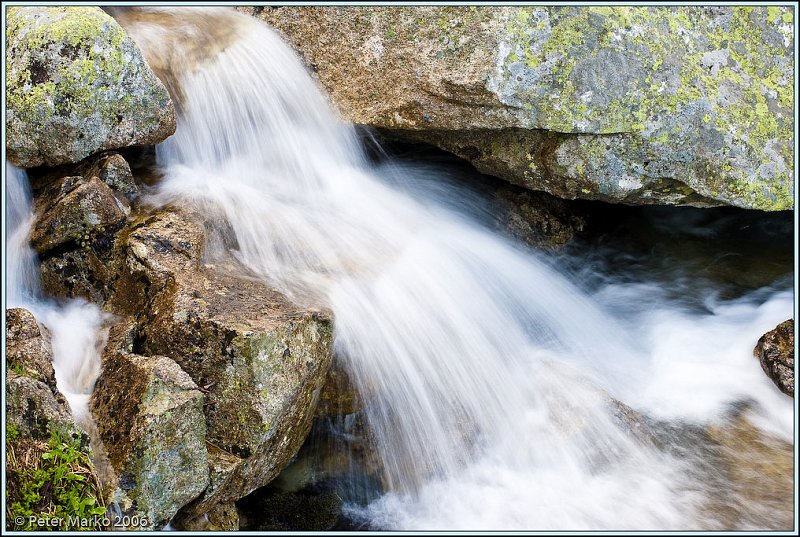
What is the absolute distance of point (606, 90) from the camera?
18.0 feet

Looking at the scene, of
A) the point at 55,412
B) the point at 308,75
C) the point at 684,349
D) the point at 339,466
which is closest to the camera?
the point at 55,412

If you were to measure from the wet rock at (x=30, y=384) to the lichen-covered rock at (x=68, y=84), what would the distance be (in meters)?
1.47

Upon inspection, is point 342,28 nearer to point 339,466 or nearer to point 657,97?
point 657,97

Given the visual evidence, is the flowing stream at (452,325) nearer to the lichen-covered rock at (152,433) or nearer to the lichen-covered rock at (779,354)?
the lichen-covered rock at (779,354)

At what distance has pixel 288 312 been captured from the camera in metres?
4.49

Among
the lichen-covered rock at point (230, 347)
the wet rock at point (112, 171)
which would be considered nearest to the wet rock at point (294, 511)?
the lichen-covered rock at point (230, 347)

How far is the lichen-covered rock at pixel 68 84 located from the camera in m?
4.79

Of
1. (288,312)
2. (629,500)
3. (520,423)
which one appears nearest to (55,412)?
(288,312)

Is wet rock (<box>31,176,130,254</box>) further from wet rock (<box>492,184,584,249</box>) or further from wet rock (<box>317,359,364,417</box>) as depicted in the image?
wet rock (<box>492,184,584,249</box>)

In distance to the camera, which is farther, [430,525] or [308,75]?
[308,75]

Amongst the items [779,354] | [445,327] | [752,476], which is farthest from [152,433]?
[779,354]

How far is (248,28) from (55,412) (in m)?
4.20

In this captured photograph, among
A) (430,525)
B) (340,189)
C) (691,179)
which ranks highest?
(691,179)

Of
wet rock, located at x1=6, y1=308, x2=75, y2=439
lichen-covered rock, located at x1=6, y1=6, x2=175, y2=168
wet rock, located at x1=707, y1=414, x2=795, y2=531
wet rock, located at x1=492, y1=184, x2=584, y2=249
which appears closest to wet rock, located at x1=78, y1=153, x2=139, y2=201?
lichen-covered rock, located at x1=6, y1=6, x2=175, y2=168
